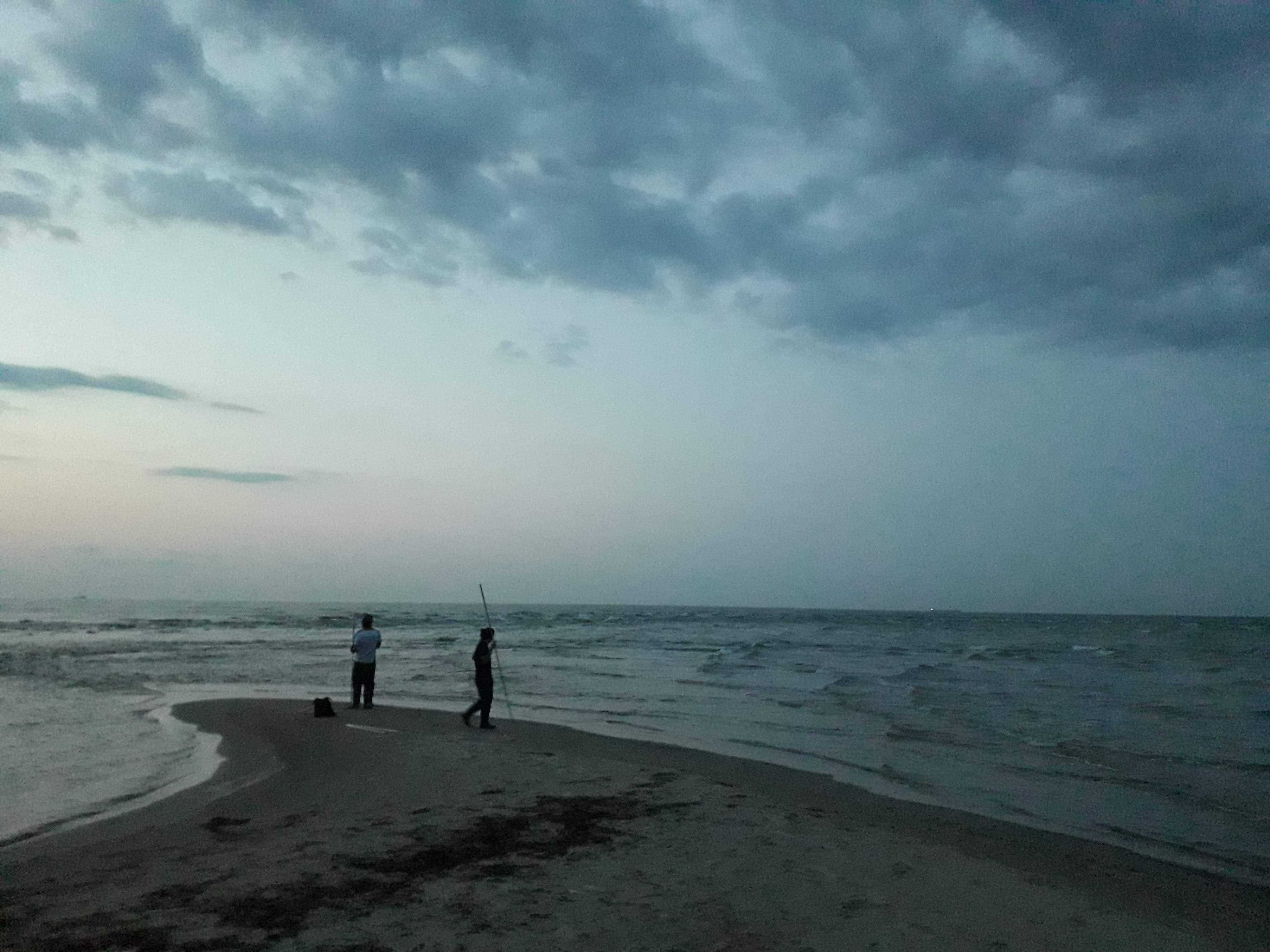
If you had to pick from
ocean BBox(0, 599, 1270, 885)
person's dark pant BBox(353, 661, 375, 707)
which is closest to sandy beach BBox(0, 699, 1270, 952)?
ocean BBox(0, 599, 1270, 885)

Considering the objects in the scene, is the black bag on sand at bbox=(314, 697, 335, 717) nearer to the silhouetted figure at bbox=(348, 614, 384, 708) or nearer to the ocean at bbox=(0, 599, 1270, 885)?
the silhouetted figure at bbox=(348, 614, 384, 708)

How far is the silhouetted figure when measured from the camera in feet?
51.6

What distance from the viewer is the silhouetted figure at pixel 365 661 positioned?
51.6ft

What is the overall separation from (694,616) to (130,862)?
117 metres

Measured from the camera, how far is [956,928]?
219 inches

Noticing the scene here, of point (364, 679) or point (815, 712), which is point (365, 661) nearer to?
point (364, 679)

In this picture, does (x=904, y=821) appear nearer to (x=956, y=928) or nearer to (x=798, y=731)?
(x=956, y=928)

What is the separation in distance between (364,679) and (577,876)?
10684 mm

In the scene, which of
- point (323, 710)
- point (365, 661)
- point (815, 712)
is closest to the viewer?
point (323, 710)

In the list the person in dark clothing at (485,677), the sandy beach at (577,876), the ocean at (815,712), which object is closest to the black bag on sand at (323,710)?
the ocean at (815,712)

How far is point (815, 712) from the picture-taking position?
1789 cm

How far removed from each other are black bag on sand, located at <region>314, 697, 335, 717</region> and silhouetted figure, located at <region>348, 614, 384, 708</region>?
0.73 metres

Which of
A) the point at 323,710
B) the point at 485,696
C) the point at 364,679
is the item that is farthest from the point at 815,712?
the point at 323,710

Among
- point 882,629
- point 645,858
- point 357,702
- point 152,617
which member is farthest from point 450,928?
point 152,617
